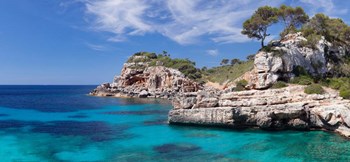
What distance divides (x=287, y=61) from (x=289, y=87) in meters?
5.66

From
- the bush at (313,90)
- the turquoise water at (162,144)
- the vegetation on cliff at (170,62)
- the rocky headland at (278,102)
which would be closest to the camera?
the turquoise water at (162,144)

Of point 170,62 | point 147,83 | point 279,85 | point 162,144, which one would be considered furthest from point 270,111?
point 170,62

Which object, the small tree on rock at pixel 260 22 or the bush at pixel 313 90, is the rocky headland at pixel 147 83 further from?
the bush at pixel 313 90

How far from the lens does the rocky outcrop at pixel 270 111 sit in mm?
25516

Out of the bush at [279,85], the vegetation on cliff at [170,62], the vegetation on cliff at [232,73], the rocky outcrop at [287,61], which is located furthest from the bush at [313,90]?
the vegetation on cliff at [170,62]

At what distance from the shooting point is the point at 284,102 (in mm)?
28328

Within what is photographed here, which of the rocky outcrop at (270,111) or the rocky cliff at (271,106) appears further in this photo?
the rocky cliff at (271,106)

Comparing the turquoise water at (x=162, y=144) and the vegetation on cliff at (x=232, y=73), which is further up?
the vegetation on cliff at (x=232, y=73)

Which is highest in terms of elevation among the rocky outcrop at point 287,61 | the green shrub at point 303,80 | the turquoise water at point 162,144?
the rocky outcrop at point 287,61

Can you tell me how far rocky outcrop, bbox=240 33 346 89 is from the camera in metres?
35.4

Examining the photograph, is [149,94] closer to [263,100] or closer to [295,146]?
[263,100]

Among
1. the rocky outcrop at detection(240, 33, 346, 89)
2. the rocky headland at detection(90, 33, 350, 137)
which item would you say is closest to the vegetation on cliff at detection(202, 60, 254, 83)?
the rocky outcrop at detection(240, 33, 346, 89)

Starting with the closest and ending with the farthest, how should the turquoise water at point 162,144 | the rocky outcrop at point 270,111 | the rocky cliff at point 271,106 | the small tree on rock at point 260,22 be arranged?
the turquoise water at point 162,144 < the rocky outcrop at point 270,111 < the rocky cliff at point 271,106 < the small tree on rock at point 260,22

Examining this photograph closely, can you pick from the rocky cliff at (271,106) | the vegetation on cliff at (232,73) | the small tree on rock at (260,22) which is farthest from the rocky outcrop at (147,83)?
the rocky cliff at (271,106)
